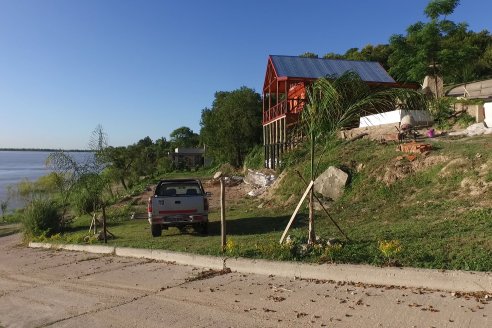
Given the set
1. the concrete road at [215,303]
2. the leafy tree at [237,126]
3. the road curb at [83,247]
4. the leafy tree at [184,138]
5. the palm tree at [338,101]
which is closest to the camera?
the concrete road at [215,303]

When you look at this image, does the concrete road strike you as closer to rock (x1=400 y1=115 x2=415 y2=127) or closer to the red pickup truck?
the red pickup truck

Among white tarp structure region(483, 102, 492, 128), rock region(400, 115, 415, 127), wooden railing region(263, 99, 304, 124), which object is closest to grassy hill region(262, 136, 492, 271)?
rock region(400, 115, 415, 127)

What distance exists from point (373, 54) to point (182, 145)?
68.3 meters

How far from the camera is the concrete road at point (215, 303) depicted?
4703mm

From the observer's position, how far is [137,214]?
19891 millimetres

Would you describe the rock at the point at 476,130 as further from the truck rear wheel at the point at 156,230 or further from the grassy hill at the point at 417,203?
the truck rear wheel at the point at 156,230

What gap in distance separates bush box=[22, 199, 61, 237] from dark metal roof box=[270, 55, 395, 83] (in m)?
15.5

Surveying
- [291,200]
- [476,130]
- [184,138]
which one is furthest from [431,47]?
[184,138]

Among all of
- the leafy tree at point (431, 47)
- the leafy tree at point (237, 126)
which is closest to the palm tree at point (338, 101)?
the leafy tree at point (431, 47)

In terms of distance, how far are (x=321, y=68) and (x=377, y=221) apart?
1914 cm

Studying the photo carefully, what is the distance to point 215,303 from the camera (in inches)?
219

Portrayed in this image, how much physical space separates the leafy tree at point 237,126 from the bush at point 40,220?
29875mm

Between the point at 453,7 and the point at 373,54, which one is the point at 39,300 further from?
the point at 373,54

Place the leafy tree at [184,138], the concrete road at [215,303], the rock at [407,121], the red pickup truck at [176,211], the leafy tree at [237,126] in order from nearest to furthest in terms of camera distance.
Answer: the concrete road at [215,303], the red pickup truck at [176,211], the rock at [407,121], the leafy tree at [237,126], the leafy tree at [184,138]
